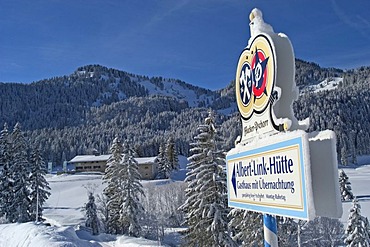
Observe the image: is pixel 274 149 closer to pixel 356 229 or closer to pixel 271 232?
pixel 271 232

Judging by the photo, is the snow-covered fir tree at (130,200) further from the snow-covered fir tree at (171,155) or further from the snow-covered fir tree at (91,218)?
the snow-covered fir tree at (171,155)

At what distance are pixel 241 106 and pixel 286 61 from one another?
1.48 meters

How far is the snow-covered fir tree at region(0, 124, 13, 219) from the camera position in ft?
107

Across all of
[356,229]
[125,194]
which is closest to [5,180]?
[125,194]

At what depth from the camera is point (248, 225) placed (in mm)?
16625

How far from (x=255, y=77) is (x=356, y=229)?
23301 mm

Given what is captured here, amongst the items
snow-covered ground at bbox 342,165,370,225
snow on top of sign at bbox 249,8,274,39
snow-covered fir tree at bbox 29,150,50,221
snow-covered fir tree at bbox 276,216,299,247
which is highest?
snow on top of sign at bbox 249,8,274,39

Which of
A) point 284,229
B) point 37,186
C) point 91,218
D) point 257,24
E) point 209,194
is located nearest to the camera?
point 257,24

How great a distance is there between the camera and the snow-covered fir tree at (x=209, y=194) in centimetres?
1716

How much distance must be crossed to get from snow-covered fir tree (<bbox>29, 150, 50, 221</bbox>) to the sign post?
103 feet

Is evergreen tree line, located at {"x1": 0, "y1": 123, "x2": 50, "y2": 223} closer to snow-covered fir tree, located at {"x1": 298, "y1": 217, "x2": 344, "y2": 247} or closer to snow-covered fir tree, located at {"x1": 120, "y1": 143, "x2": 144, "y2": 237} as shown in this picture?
snow-covered fir tree, located at {"x1": 120, "y1": 143, "x2": 144, "y2": 237}

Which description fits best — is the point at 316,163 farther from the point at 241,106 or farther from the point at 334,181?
the point at 241,106

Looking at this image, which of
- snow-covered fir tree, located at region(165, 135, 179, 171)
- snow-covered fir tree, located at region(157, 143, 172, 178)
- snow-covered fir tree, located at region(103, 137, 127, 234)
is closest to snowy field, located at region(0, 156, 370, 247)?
snow-covered fir tree, located at region(103, 137, 127, 234)

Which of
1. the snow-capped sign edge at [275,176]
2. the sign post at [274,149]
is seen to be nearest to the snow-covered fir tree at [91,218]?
the sign post at [274,149]
